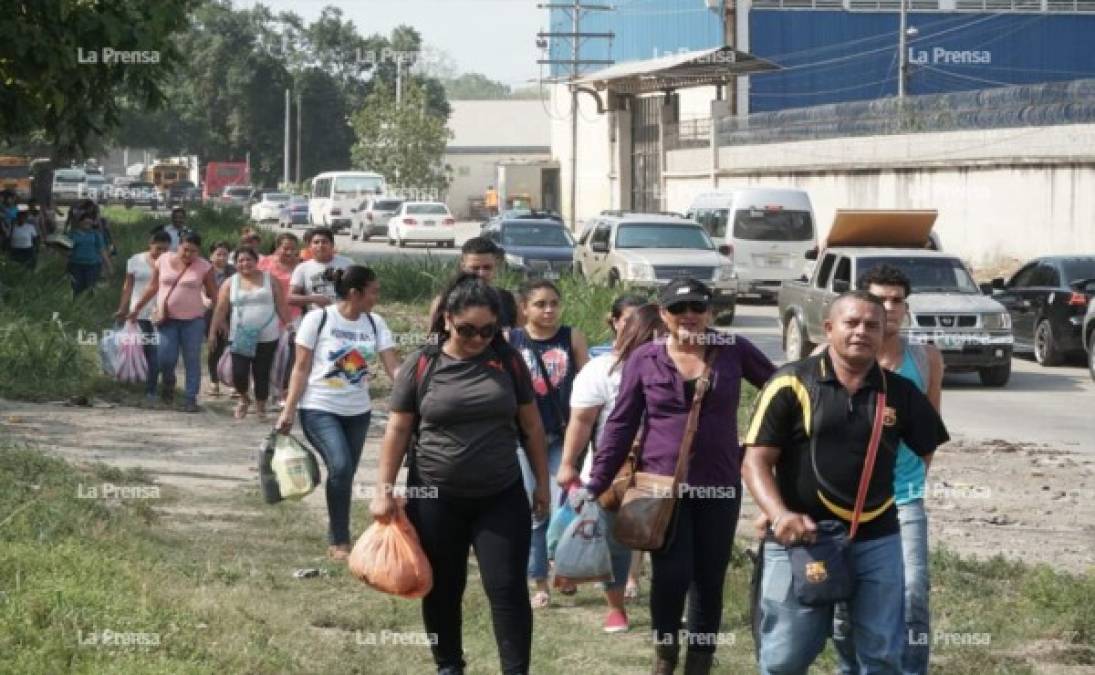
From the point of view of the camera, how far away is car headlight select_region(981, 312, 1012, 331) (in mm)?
21625

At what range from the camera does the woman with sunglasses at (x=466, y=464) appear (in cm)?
728

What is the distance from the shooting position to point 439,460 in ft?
24.0

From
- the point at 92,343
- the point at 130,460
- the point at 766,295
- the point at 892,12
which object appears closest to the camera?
the point at 130,460

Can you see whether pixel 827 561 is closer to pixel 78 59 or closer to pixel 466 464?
pixel 466 464

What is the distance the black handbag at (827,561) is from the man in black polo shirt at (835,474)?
3cm

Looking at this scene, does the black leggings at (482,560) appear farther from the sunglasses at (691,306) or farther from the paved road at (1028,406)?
the paved road at (1028,406)

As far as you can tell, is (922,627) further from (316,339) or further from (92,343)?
(92,343)

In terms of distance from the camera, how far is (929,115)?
43531mm

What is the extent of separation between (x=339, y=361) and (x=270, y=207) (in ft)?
226

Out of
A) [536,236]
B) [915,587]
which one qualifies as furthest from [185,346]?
[536,236]

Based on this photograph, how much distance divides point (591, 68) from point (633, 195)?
63.1 feet

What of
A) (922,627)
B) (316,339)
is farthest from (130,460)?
(922,627)

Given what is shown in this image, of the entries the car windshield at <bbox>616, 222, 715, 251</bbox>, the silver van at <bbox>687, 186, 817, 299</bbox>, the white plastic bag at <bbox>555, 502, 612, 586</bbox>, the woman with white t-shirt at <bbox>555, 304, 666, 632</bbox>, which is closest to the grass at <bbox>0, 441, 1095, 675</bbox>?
the woman with white t-shirt at <bbox>555, 304, 666, 632</bbox>

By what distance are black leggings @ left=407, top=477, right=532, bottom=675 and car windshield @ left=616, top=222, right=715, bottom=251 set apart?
23278 millimetres
